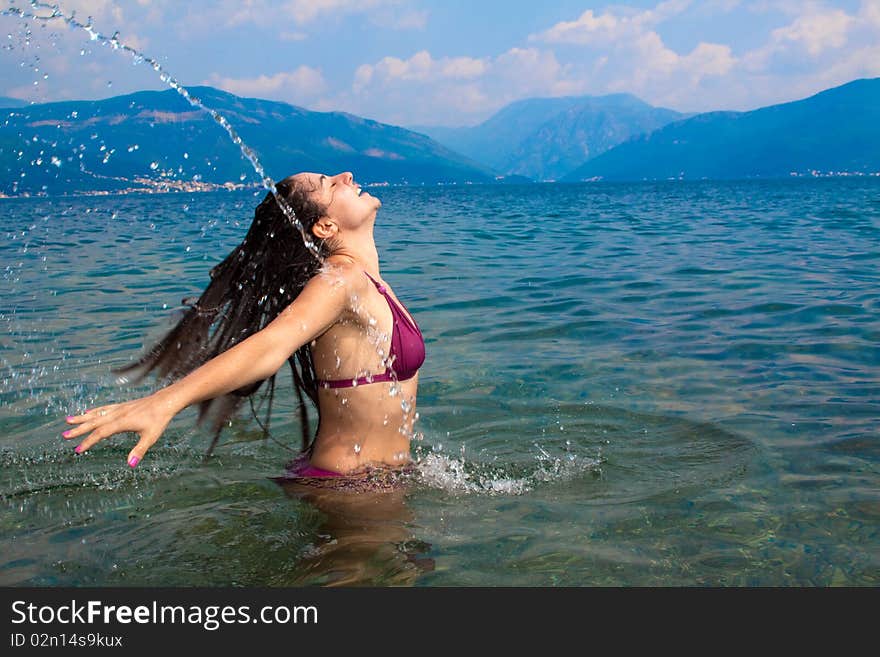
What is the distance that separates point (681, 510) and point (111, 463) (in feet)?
12.4

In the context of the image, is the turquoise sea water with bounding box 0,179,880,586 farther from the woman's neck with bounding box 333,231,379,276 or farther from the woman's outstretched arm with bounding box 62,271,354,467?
the woman's neck with bounding box 333,231,379,276

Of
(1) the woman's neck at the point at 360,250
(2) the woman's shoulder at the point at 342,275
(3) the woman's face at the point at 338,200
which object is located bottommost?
(2) the woman's shoulder at the point at 342,275

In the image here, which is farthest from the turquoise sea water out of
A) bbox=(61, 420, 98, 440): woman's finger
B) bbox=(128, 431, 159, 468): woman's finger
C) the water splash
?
bbox=(61, 420, 98, 440): woman's finger

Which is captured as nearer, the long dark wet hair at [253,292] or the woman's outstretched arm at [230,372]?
the woman's outstretched arm at [230,372]

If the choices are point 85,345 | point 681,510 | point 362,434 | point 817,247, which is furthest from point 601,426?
point 817,247

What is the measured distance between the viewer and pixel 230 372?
9.93 feet

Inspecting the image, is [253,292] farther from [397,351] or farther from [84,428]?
[84,428]

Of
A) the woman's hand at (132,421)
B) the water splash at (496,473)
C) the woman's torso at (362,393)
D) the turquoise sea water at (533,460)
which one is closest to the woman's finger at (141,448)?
the woman's hand at (132,421)

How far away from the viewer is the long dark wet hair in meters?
3.75

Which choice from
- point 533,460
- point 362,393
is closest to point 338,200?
point 362,393

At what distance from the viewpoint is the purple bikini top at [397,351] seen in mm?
3826

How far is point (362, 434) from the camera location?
399 centimetres

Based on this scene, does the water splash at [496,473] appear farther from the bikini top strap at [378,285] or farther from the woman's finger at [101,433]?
the woman's finger at [101,433]

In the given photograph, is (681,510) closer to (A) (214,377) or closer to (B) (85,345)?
(A) (214,377)
